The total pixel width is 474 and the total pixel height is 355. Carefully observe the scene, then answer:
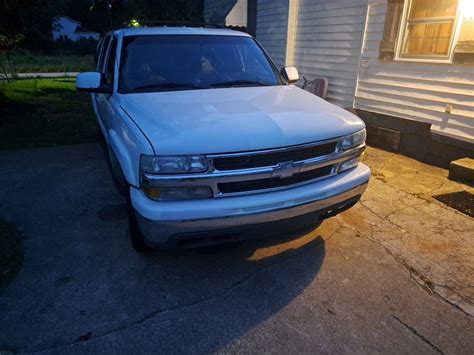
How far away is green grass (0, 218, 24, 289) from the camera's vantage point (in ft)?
9.47

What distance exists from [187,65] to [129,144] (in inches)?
54.3

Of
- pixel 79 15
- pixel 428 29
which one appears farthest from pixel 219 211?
pixel 79 15

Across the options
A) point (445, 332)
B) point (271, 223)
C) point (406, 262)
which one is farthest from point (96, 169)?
point (445, 332)

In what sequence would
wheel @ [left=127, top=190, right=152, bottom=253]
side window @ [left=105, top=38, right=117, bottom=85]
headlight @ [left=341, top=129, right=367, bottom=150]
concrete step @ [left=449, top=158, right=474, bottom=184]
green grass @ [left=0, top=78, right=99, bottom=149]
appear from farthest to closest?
green grass @ [left=0, top=78, right=99, bottom=149] < concrete step @ [left=449, top=158, right=474, bottom=184] < side window @ [left=105, top=38, right=117, bottom=85] < wheel @ [left=127, top=190, right=152, bottom=253] < headlight @ [left=341, top=129, right=367, bottom=150]

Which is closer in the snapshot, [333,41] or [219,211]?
[219,211]

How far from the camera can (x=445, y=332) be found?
2.39 meters

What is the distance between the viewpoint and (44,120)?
8.32 meters

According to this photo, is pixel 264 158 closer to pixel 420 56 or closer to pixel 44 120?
pixel 420 56

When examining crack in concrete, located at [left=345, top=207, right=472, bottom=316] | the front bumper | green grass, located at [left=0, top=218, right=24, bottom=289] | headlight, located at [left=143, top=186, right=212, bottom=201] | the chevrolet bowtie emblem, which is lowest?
green grass, located at [left=0, top=218, right=24, bottom=289]

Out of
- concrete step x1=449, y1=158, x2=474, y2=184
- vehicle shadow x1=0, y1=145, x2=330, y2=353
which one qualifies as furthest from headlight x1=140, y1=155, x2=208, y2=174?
concrete step x1=449, y1=158, x2=474, y2=184

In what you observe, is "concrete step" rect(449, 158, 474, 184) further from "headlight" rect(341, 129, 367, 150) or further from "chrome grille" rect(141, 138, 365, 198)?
"chrome grille" rect(141, 138, 365, 198)

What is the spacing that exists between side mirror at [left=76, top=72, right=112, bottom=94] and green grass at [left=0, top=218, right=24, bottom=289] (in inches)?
62.3

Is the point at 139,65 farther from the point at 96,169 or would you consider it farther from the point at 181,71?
the point at 96,169

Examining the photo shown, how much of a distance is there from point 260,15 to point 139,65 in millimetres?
6977
